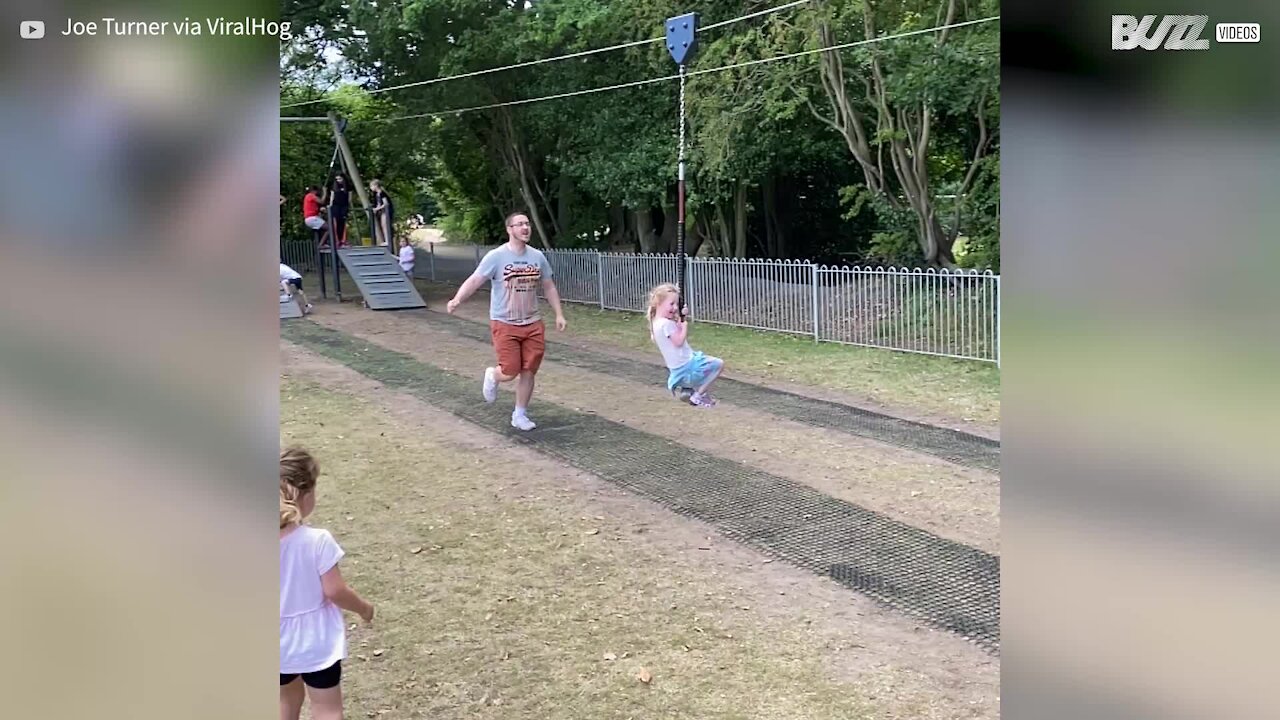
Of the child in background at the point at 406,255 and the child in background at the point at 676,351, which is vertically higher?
the child in background at the point at 406,255

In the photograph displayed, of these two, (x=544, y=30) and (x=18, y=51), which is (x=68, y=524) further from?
(x=544, y=30)

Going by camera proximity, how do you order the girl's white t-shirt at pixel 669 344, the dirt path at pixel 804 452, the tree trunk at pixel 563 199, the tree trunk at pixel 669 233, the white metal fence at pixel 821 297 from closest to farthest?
the dirt path at pixel 804 452
the girl's white t-shirt at pixel 669 344
the white metal fence at pixel 821 297
the tree trunk at pixel 563 199
the tree trunk at pixel 669 233

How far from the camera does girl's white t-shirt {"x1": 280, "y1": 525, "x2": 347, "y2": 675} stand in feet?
7.14

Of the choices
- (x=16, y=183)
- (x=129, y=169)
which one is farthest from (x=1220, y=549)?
(x=16, y=183)

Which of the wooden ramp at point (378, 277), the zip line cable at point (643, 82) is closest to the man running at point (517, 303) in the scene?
the wooden ramp at point (378, 277)

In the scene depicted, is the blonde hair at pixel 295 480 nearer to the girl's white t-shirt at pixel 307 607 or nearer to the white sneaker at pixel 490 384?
the girl's white t-shirt at pixel 307 607

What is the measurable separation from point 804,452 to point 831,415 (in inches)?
46.2

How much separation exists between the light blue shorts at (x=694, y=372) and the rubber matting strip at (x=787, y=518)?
1.28 ft

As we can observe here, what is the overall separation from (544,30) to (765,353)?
5.82 metres

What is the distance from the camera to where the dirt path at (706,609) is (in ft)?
9.91

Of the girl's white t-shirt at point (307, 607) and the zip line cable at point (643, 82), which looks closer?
the girl's white t-shirt at point (307, 607)

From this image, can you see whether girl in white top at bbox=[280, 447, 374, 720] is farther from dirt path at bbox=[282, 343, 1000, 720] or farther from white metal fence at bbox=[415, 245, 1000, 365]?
white metal fence at bbox=[415, 245, 1000, 365]

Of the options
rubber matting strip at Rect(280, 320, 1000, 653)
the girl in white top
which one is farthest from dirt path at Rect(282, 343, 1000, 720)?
the girl in white top

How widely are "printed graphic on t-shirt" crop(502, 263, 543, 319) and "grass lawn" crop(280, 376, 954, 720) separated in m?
1.44
